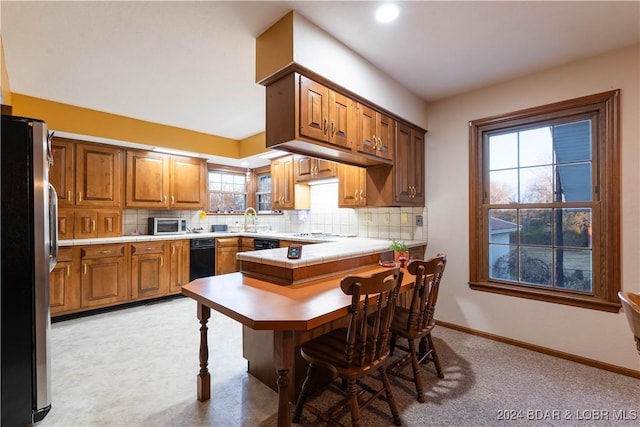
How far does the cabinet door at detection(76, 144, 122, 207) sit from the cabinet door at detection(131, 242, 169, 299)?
72 centimetres

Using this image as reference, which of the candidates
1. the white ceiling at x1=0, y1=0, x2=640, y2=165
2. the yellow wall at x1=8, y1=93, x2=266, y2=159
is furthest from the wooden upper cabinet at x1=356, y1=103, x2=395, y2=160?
the yellow wall at x1=8, y1=93, x2=266, y2=159

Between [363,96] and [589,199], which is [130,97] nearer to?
[363,96]

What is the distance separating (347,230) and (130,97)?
3.02 m

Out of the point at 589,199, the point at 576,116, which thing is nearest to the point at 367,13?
the point at 576,116

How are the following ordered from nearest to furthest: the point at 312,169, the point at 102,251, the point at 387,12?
1. the point at 387,12
2. the point at 102,251
3. the point at 312,169

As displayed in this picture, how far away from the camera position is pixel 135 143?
3.86 metres

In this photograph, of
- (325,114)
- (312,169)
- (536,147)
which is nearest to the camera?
(325,114)

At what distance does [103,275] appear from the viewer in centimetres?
358

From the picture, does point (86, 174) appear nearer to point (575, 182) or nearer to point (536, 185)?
point (536, 185)

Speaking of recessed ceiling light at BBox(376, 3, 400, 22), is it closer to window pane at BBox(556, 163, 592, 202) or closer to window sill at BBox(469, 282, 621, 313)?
window pane at BBox(556, 163, 592, 202)

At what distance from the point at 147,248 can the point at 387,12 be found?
12.8 feet

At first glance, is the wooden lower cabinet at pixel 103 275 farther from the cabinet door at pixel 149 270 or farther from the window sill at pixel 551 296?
the window sill at pixel 551 296

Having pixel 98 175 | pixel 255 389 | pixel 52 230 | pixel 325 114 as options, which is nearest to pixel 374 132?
pixel 325 114

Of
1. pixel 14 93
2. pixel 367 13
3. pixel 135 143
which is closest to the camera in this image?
pixel 367 13
